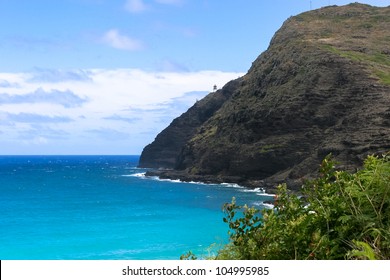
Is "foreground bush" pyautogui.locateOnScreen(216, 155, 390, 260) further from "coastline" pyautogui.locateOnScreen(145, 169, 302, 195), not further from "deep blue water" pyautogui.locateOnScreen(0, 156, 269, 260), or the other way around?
"coastline" pyautogui.locateOnScreen(145, 169, 302, 195)

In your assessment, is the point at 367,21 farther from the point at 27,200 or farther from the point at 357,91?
the point at 27,200

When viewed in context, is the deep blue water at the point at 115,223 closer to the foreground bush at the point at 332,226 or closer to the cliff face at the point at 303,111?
the cliff face at the point at 303,111

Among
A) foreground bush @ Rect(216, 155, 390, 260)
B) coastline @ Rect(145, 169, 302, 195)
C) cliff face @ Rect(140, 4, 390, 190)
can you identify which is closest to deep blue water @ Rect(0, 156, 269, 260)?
coastline @ Rect(145, 169, 302, 195)

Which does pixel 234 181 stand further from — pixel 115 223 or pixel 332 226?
pixel 332 226

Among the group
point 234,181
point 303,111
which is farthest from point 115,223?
point 303,111

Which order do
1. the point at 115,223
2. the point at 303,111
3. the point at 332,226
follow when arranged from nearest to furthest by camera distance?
the point at 332,226 → the point at 115,223 → the point at 303,111
